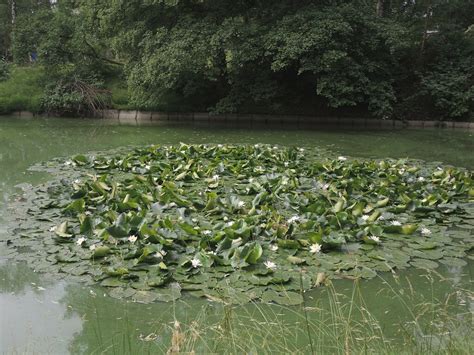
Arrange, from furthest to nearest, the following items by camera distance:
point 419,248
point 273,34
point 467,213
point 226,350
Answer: point 273,34
point 467,213
point 419,248
point 226,350

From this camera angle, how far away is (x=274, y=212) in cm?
422

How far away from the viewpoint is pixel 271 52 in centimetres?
1184

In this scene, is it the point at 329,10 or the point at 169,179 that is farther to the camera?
the point at 329,10

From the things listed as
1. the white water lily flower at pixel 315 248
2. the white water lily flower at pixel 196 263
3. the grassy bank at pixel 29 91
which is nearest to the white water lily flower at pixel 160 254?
the white water lily flower at pixel 196 263

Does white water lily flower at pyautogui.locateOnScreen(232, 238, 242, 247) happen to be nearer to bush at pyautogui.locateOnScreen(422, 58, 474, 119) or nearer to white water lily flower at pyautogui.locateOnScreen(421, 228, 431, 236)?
white water lily flower at pyautogui.locateOnScreen(421, 228, 431, 236)

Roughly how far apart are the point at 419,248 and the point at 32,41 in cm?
1502

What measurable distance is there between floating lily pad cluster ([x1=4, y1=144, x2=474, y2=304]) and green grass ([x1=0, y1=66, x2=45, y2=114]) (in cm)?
986

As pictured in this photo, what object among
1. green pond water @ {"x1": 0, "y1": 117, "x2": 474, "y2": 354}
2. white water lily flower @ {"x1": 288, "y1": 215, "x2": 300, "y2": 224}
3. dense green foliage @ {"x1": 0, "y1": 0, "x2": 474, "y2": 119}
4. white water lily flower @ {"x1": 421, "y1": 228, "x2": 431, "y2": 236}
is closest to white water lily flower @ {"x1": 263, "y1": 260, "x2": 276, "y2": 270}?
green pond water @ {"x1": 0, "y1": 117, "x2": 474, "y2": 354}

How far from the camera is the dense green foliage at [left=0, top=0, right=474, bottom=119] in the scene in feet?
38.6

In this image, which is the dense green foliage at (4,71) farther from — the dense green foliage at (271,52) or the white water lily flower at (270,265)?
the white water lily flower at (270,265)

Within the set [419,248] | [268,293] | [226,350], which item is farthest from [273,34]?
[226,350]

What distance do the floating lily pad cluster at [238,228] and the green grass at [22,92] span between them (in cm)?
986

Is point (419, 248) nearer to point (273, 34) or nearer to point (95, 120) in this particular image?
point (273, 34)

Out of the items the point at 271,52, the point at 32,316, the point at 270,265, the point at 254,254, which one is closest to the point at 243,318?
the point at 270,265
